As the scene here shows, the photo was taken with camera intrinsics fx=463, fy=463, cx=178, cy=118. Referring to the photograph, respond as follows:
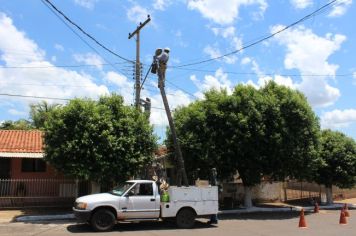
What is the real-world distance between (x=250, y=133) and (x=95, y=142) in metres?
7.68

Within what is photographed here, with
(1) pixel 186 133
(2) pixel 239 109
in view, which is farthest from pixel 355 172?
(1) pixel 186 133

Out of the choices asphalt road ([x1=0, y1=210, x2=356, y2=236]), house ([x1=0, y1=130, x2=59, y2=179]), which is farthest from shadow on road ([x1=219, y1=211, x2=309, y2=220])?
house ([x1=0, y1=130, x2=59, y2=179])

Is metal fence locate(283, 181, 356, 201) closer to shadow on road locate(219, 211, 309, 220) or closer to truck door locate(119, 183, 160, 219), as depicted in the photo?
shadow on road locate(219, 211, 309, 220)

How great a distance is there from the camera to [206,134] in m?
23.0

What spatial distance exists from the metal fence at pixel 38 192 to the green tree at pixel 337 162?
49.7ft

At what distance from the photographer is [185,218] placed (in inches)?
678

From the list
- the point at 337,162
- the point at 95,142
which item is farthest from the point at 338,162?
the point at 95,142

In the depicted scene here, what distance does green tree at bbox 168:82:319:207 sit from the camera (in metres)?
22.8

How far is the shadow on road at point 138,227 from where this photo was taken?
16.1m

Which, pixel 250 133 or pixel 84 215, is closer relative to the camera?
pixel 84 215

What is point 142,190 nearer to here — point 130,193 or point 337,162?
point 130,193

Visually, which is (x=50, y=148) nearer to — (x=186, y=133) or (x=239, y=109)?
(x=186, y=133)

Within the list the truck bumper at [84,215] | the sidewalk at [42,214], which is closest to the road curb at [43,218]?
the sidewalk at [42,214]

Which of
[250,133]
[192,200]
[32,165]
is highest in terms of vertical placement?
[250,133]
